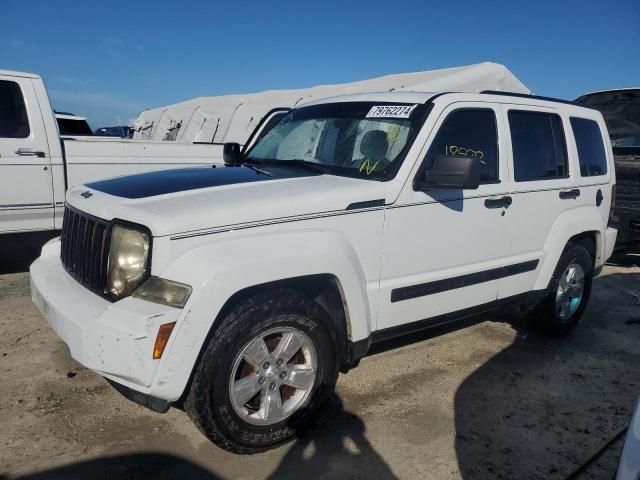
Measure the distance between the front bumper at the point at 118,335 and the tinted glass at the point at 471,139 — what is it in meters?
1.92

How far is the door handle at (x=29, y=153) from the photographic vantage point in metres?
5.62

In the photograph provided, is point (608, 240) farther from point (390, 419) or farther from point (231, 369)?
point (231, 369)

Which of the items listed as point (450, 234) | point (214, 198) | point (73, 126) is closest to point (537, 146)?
point (450, 234)

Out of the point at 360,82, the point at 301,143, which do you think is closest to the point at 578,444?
the point at 301,143

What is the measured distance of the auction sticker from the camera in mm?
3457

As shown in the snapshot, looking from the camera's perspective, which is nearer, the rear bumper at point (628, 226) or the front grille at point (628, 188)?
the rear bumper at point (628, 226)

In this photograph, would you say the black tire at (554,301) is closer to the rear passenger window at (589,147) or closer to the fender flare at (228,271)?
the rear passenger window at (589,147)

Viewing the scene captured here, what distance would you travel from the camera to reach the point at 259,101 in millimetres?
15047

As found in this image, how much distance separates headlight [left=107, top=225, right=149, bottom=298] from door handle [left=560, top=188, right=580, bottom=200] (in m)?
3.34

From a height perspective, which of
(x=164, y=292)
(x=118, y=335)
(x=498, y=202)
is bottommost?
(x=118, y=335)

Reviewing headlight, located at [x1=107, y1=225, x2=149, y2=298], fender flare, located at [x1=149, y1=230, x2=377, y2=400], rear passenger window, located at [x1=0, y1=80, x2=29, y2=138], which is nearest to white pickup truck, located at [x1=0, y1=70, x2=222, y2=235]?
rear passenger window, located at [x1=0, y1=80, x2=29, y2=138]

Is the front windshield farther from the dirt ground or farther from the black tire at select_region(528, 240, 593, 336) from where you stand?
the black tire at select_region(528, 240, 593, 336)

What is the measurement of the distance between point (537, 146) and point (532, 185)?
37cm

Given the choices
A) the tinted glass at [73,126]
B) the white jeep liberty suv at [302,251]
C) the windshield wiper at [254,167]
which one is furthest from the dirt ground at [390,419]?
the tinted glass at [73,126]
